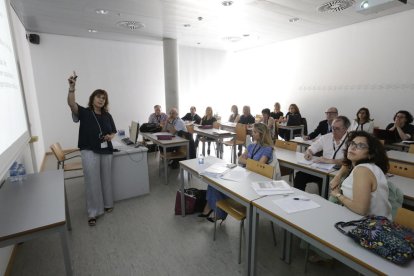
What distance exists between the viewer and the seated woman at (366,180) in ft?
5.62

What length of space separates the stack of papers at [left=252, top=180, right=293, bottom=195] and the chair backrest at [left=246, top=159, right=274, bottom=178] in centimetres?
18

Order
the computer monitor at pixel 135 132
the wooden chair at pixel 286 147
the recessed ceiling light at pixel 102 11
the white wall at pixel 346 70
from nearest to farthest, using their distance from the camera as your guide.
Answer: the wooden chair at pixel 286 147 < the computer monitor at pixel 135 132 < the recessed ceiling light at pixel 102 11 < the white wall at pixel 346 70

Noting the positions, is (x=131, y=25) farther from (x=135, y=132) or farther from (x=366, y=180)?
(x=366, y=180)

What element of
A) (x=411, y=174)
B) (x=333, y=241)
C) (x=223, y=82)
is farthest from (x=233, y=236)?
(x=223, y=82)

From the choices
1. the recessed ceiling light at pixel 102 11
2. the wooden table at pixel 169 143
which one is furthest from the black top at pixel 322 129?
the recessed ceiling light at pixel 102 11

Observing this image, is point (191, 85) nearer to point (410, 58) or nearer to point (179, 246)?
point (410, 58)

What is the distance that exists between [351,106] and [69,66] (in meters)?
8.22

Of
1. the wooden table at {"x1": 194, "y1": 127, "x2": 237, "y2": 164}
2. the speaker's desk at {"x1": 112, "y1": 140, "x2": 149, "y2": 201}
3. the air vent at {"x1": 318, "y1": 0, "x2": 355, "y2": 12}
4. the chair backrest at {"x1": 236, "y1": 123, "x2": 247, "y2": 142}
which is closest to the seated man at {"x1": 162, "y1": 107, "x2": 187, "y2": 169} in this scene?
the wooden table at {"x1": 194, "y1": 127, "x2": 237, "y2": 164}

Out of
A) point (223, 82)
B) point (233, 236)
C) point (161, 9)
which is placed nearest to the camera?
point (233, 236)

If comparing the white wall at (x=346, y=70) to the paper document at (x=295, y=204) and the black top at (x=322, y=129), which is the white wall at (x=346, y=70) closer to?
the black top at (x=322, y=129)

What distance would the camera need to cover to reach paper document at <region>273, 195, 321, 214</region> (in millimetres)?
1828

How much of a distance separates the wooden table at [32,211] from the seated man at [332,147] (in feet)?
9.84

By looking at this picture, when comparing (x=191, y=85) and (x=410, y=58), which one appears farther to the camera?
(x=191, y=85)

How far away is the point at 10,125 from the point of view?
232 centimetres
